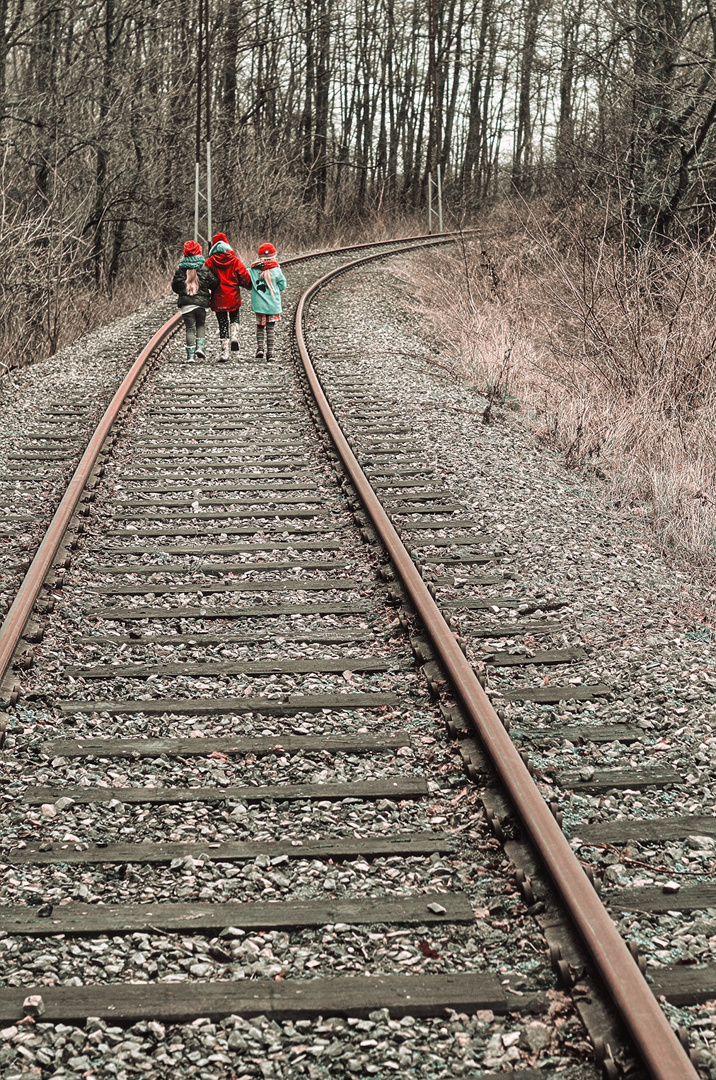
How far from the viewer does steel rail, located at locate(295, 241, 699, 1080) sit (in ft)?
8.16

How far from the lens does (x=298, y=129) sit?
36594 millimetres

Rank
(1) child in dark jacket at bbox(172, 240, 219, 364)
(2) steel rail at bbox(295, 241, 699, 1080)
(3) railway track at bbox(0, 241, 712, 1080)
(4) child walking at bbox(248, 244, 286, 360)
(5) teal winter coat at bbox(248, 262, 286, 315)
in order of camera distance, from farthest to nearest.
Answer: (5) teal winter coat at bbox(248, 262, 286, 315) < (4) child walking at bbox(248, 244, 286, 360) < (1) child in dark jacket at bbox(172, 240, 219, 364) < (3) railway track at bbox(0, 241, 712, 1080) < (2) steel rail at bbox(295, 241, 699, 1080)

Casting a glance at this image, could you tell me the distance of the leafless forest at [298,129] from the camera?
47.1ft

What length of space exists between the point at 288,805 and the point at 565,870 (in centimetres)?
106

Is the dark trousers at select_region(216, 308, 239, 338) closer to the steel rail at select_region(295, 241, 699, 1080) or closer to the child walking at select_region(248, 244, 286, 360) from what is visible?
the child walking at select_region(248, 244, 286, 360)

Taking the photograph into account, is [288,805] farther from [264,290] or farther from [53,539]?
[264,290]

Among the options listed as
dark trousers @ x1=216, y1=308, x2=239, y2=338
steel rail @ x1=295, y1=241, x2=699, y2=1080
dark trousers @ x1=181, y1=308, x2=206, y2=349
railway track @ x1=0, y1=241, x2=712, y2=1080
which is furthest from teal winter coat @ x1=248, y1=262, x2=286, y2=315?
steel rail @ x1=295, y1=241, x2=699, y2=1080

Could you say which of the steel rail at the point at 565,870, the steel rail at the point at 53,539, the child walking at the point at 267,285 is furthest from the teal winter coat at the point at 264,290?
the steel rail at the point at 565,870

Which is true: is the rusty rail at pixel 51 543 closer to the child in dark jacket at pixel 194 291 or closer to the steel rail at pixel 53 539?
the steel rail at pixel 53 539

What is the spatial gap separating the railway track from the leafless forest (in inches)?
254

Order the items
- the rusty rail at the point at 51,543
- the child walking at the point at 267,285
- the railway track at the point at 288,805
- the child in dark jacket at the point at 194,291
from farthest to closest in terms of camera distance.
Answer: the child walking at the point at 267,285
the child in dark jacket at the point at 194,291
the rusty rail at the point at 51,543
the railway track at the point at 288,805

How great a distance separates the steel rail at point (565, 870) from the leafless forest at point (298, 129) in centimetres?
702

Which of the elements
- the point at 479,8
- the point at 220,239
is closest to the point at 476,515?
the point at 220,239

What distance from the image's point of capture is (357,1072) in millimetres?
2600
